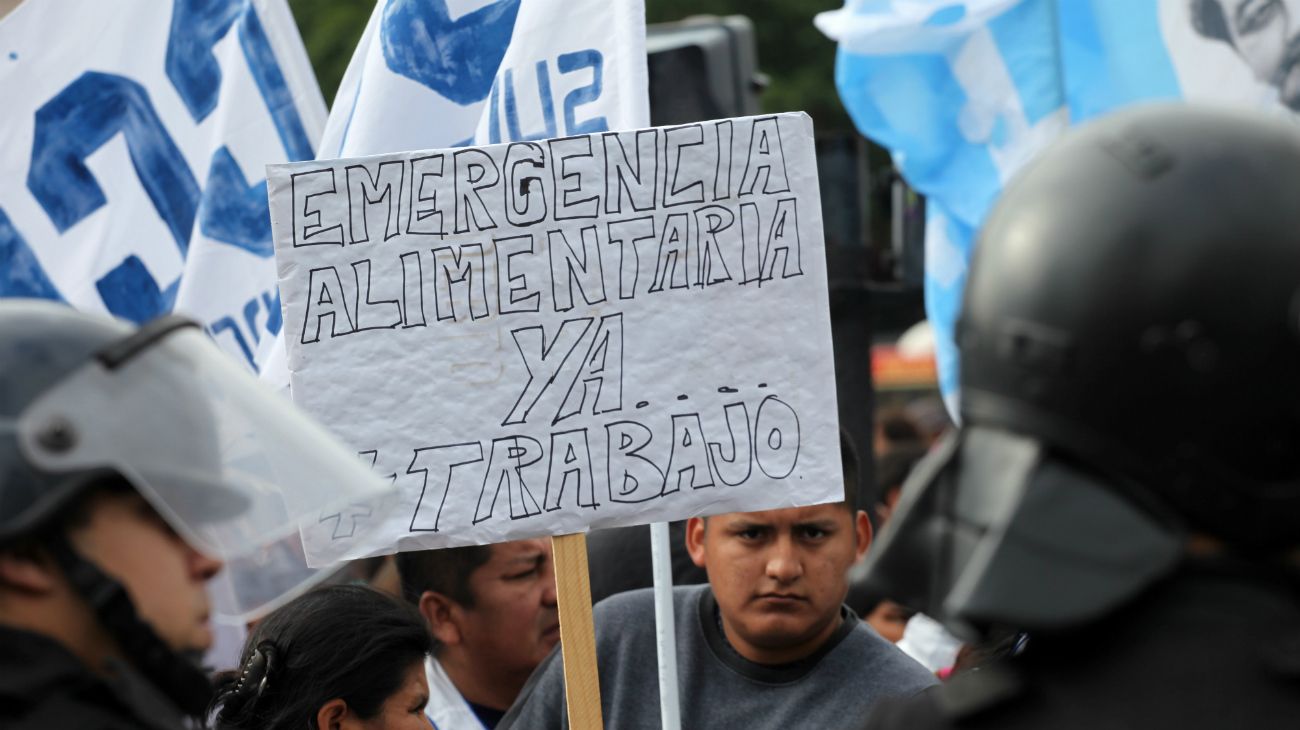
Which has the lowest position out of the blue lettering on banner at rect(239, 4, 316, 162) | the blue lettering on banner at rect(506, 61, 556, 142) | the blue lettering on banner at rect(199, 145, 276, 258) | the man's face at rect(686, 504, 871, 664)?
the man's face at rect(686, 504, 871, 664)

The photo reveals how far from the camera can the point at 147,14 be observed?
220 inches

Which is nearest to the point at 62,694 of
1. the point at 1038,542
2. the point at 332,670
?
the point at 1038,542

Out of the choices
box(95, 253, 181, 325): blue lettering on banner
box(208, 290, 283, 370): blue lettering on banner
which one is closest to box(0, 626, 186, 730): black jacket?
box(208, 290, 283, 370): blue lettering on banner

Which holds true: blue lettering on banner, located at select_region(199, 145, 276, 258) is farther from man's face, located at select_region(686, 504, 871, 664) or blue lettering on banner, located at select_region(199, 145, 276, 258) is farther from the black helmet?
the black helmet

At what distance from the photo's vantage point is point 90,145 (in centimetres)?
561

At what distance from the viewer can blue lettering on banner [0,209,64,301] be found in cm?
555

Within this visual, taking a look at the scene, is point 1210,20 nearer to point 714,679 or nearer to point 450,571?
point 714,679

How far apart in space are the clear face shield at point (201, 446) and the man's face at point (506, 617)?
2.42 metres

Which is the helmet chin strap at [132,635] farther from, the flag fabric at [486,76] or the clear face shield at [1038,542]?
the flag fabric at [486,76]

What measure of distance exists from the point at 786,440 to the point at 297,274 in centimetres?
117

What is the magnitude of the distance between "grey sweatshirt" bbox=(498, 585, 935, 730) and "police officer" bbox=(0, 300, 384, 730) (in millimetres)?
1866

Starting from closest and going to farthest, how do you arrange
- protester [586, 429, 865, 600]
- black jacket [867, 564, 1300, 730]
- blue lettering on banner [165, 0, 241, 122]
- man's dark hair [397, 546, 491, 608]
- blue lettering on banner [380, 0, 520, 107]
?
black jacket [867, 564, 1300, 730], blue lettering on banner [380, 0, 520, 107], man's dark hair [397, 546, 491, 608], protester [586, 429, 865, 600], blue lettering on banner [165, 0, 241, 122]

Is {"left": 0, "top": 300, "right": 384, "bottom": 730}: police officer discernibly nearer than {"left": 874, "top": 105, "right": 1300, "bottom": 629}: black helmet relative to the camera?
No

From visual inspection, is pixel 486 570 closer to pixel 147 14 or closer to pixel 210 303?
pixel 210 303
